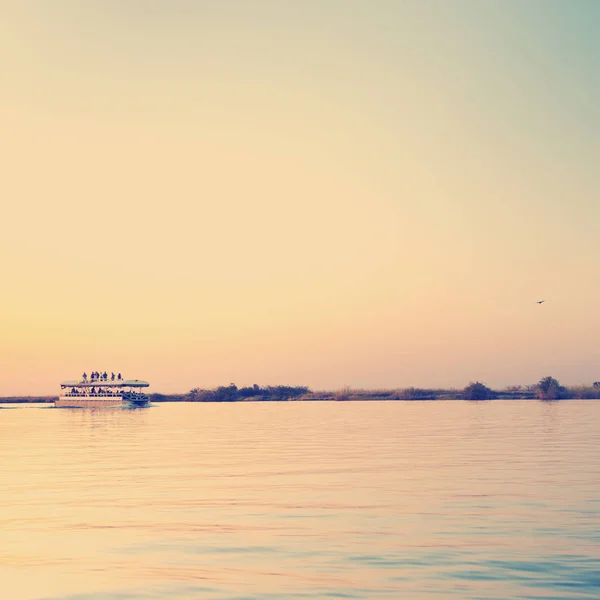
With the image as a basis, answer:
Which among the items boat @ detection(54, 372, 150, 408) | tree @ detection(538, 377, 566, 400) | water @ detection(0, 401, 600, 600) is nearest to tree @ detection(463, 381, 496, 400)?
tree @ detection(538, 377, 566, 400)

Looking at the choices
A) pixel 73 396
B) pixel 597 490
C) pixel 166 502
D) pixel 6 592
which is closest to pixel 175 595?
pixel 6 592

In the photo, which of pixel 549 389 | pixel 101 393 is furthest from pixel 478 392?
pixel 101 393

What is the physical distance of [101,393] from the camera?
174 metres

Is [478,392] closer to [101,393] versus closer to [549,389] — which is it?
[549,389]

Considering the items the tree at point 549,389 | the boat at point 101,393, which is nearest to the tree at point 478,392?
the tree at point 549,389

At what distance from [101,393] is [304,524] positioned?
503ft

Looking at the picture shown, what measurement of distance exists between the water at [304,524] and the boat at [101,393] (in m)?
115

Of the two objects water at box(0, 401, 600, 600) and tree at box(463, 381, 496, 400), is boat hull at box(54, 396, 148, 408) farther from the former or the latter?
water at box(0, 401, 600, 600)

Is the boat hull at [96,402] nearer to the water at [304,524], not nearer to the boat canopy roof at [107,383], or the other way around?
the boat canopy roof at [107,383]

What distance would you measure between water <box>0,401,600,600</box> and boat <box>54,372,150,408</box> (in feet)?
376

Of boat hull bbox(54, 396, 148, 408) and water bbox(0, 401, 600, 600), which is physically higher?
boat hull bbox(54, 396, 148, 408)

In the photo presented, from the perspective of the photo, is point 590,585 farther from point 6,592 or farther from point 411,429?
point 411,429

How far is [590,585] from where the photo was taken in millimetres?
18969

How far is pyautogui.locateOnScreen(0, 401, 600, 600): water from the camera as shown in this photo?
19891 millimetres
